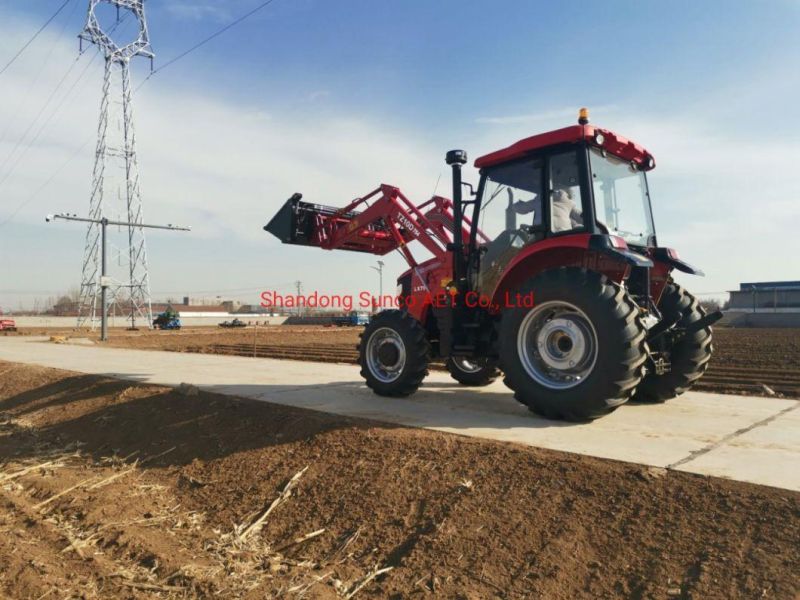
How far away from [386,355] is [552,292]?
277 cm

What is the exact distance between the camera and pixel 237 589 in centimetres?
324

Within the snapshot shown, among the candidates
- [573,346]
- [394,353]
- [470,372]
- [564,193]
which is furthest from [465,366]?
[564,193]

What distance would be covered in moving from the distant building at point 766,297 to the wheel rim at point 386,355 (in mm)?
47524

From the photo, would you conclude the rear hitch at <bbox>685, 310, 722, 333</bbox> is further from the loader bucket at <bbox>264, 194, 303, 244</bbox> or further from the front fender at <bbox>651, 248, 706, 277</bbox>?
the loader bucket at <bbox>264, 194, 303, 244</bbox>

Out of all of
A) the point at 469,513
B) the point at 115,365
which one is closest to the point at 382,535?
the point at 469,513

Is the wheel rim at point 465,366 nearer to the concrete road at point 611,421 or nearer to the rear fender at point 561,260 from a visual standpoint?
the concrete road at point 611,421

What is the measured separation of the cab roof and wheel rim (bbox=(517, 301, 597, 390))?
5.66 feet

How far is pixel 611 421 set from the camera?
17.7ft

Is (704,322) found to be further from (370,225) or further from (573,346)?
(370,225)

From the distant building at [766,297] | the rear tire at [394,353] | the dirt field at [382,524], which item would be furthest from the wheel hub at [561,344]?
the distant building at [766,297]

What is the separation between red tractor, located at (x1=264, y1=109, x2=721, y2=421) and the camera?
5098 mm

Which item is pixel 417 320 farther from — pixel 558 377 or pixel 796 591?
pixel 796 591

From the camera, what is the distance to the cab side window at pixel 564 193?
5.76 meters

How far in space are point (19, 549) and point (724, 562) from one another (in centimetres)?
439
